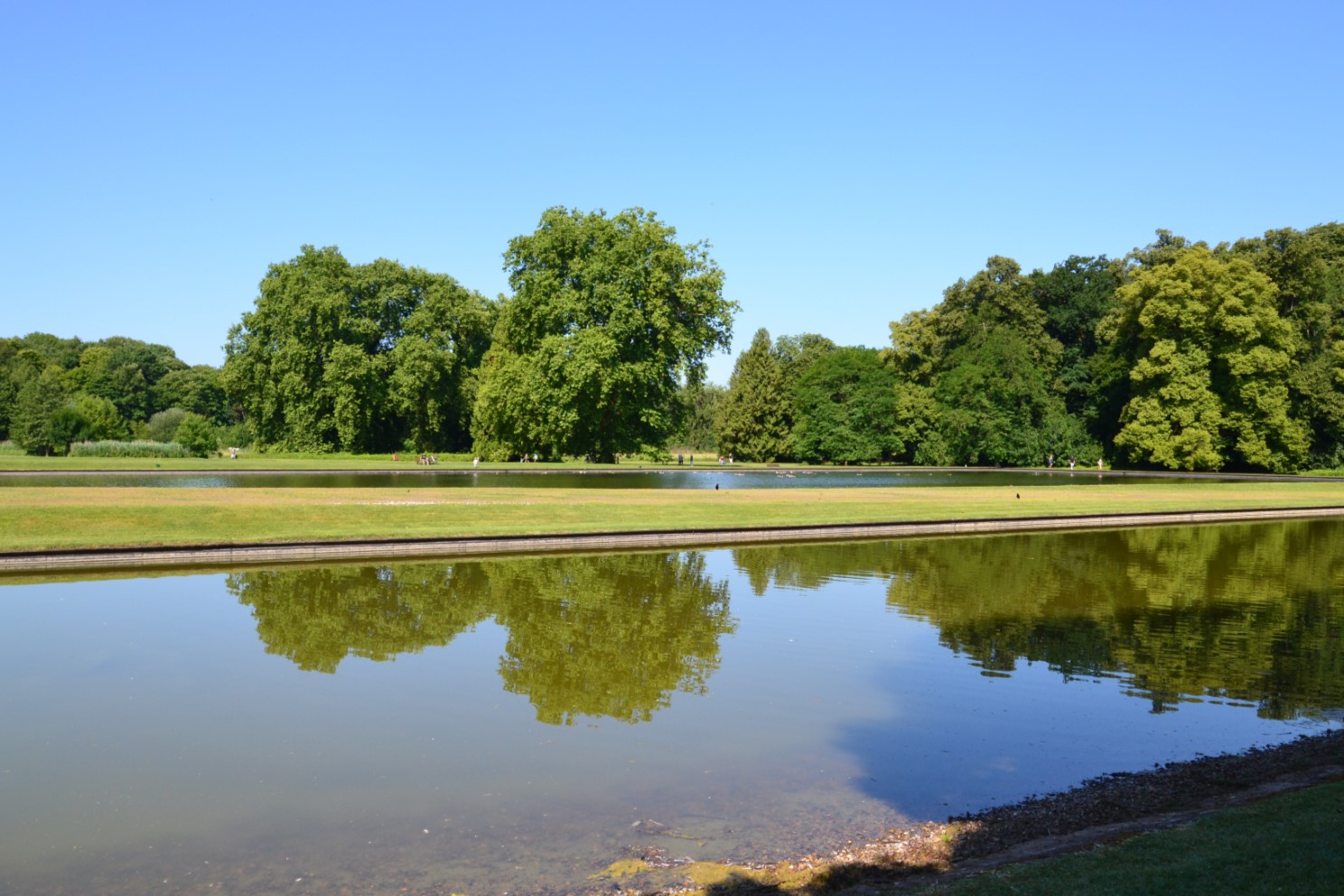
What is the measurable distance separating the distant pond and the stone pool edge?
14.1 metres

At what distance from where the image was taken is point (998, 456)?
262 ft

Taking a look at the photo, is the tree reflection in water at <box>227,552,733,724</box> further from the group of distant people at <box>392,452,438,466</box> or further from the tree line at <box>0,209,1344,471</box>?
the group of distant people at <box>392,452,438,466</box>

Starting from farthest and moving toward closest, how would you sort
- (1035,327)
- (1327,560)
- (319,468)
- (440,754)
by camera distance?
1. (1035,327)
2. (319,468)
3. (1327,560)
4. (440,754)

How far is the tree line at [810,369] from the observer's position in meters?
62.5

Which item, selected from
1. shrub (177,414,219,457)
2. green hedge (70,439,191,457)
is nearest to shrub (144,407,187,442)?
green hedge (70,439,191,457)

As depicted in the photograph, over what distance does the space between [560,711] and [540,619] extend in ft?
17.1

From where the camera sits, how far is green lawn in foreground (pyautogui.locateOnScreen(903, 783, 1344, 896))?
564 cm

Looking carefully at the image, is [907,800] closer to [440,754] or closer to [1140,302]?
[440,754]

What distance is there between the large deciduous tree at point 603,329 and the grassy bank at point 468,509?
19.7 m

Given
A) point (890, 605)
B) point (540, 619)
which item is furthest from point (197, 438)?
point (890, 605)

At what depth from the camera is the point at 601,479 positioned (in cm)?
5072

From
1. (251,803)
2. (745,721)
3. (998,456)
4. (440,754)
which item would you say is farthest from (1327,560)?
(998,456)

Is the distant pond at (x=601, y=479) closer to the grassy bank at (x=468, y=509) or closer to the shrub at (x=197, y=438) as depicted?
the grassy bank at (x=468, y=509)

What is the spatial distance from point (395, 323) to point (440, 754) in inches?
2828
